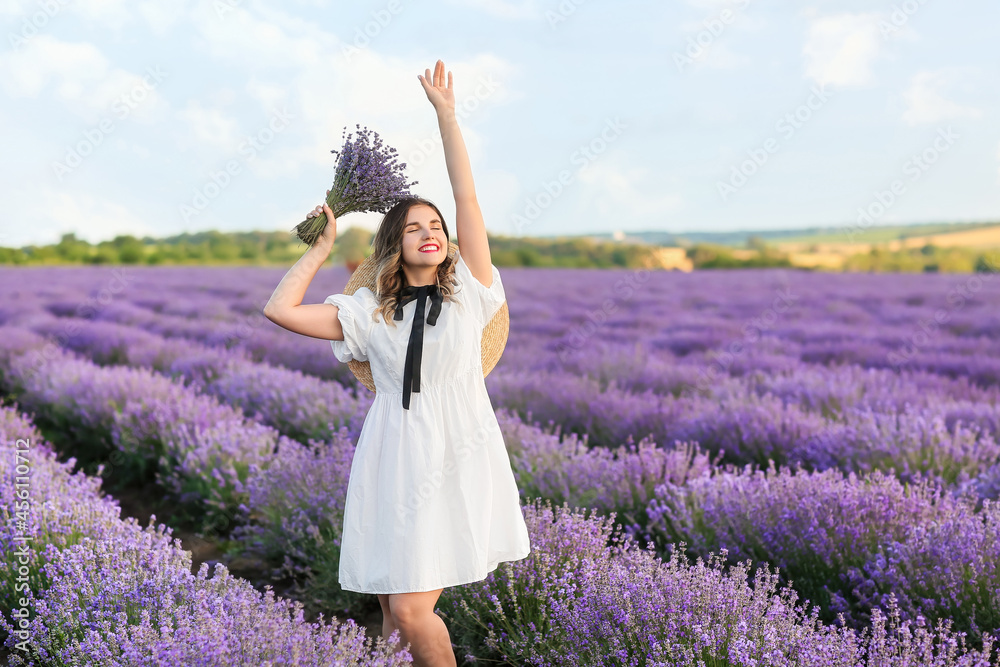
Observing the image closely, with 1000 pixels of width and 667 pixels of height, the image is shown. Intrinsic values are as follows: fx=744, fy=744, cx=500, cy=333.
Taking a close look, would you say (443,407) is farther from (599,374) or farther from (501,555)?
(599,374)

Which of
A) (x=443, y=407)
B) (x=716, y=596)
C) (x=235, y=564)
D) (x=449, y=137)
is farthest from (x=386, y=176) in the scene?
(x=235, y=564)

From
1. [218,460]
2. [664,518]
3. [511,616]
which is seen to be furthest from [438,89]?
[218,460]

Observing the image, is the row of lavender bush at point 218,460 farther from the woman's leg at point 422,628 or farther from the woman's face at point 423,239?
the woman's face at point 423,239

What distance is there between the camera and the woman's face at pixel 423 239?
2.03 m

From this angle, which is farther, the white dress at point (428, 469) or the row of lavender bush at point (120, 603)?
the white dress at point (428, 469)

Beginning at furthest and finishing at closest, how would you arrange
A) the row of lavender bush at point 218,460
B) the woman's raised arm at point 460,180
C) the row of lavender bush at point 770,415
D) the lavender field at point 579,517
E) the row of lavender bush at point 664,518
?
the row of lavender bush at point 770,415
the row of lavender bush at point 218,460
the row of lavender bush at point 664,518
the woman's raised arm at point 460,180
the lavender field at point 579,517

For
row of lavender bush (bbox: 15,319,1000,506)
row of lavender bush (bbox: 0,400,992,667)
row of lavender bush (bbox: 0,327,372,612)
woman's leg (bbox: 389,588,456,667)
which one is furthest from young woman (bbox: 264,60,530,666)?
row of lavender bush (bbox: 15,319,1000,506)

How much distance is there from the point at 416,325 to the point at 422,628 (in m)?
0.79

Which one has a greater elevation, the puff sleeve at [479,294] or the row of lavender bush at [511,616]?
the puff sleeve at [479,294]

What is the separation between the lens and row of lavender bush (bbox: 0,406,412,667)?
164 centimetres

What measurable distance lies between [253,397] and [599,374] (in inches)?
105

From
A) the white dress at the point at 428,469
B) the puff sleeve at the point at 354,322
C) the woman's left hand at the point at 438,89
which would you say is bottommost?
the white dress at the point at 428,469

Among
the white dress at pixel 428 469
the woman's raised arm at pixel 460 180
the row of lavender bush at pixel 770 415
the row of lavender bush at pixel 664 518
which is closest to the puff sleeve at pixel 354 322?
the white dress at pixel 428 469

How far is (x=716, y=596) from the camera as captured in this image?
5.98ft
